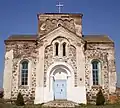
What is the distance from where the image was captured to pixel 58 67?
29.4m

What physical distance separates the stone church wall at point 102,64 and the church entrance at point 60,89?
2.65m

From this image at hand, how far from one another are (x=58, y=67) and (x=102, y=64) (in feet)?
17.1

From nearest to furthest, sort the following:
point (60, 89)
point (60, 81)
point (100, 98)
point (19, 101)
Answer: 1. point (19, 101)
2. point (100, 98)
3. point (60, 89)
4. point (60, 81)

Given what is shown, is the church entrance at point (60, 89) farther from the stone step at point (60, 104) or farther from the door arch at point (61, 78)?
the stone step at point (60, 104)

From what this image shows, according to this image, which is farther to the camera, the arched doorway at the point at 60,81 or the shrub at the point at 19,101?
the arched doorway at the point at 60,81

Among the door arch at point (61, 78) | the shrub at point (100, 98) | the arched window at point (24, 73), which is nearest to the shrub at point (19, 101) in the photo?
the arched window at point (24, 73)

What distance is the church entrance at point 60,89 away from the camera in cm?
2897

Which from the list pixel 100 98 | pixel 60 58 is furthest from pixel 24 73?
pixel 100 98

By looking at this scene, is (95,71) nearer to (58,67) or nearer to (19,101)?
(58,67)

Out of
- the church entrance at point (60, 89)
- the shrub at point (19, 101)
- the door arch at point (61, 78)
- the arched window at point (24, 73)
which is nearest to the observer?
the shrub at point (19, 101)

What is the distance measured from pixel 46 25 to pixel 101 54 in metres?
8.06

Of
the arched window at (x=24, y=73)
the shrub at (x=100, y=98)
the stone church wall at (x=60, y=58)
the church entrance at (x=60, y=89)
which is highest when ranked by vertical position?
the stone church wall at (x=60, y=58)

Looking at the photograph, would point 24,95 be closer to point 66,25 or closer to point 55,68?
point 55,68

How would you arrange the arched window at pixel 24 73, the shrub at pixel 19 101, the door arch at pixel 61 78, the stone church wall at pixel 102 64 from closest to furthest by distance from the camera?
1. the shrub at pixel 19 101
2. the door arch at pixel 61 78
3. the stone church wall at pixel 102 64
4. the arched window at pixel 24 73
